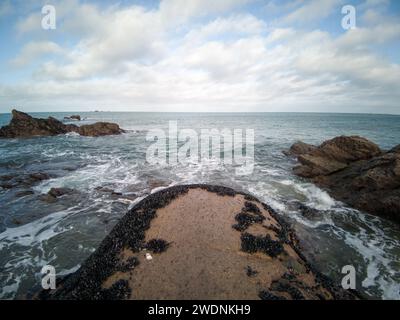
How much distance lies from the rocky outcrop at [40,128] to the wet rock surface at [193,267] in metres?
39.7

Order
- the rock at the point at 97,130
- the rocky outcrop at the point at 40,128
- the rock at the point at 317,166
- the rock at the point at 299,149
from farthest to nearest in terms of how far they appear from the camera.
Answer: the rock at the point at 97,130 → the rocky outcrop at the point at 40,128 → the rock at the point at 299,149 → the rock at the point at 317,166

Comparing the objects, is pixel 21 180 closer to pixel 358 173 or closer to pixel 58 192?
pixel 58 192

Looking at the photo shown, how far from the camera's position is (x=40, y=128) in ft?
131

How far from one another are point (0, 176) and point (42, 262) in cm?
1236

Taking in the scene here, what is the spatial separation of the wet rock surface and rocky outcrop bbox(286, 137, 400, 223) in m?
6.63

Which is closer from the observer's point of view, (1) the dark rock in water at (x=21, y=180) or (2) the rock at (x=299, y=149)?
(1) the dark rock in water at (x=21, y=180)

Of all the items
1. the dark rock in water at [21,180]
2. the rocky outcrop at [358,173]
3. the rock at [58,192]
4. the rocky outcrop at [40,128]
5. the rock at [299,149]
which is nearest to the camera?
the rocky outcrop at [358,173]

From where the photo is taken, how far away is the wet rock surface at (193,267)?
4.77 metres

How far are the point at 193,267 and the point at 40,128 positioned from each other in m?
46.5

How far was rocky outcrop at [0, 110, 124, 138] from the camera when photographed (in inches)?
1467

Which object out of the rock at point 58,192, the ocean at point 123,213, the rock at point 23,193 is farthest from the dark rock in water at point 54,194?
the rock at point 23,193

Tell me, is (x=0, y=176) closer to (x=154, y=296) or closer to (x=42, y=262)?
(x=42, y=262)

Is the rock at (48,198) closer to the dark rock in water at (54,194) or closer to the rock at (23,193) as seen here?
the dark rock in water at (54,194)

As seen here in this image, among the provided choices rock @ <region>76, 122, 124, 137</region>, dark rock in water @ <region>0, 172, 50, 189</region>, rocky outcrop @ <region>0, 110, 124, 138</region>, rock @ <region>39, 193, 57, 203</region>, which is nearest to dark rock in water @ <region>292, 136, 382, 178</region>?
rock @ <region>39, 193, 57, 203</region>
